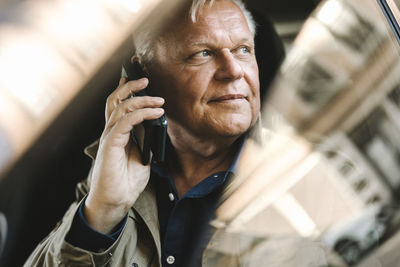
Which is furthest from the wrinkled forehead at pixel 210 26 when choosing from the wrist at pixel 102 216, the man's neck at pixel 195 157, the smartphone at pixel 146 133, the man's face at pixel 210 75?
the wrist at pixel 102 216

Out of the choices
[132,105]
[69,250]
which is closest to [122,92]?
[132,105]

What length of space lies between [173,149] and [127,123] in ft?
0.48

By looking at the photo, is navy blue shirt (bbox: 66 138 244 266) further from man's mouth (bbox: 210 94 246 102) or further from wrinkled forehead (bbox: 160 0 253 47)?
wrinkled forehead (bbox: 160 0 253 47)

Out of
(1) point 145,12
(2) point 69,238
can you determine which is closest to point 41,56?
(1) point 145,12

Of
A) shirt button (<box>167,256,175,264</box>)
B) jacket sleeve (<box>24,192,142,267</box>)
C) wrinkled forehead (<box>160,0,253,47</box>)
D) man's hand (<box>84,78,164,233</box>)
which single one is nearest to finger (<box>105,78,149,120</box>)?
man's hand (<box>84,78,164,233</box>)

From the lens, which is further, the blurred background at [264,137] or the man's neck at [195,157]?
the man's neck at [195,157]

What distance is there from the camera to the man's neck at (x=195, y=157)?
816 millimetres

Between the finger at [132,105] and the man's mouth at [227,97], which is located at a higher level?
the finger at [132,105]

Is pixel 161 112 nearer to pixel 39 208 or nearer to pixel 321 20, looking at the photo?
pixel 39 208

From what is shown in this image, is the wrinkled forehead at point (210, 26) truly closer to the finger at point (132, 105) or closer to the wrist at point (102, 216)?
the finger at point (132, 105)

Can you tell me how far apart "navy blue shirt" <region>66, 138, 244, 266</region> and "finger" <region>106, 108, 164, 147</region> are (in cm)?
11

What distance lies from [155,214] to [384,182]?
19.8 inches

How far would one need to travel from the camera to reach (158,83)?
804 mm

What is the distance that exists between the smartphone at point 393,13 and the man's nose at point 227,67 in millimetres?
335
